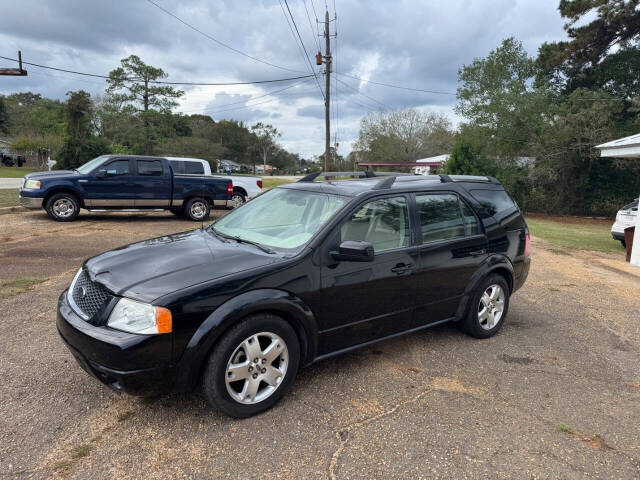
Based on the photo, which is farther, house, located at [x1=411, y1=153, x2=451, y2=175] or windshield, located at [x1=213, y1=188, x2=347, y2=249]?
house, located at [x1=411, y1=153, x2=451, y2=175]

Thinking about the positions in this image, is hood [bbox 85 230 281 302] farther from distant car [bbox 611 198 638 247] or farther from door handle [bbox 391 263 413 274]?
distant car [bbox 611 198 638 247]

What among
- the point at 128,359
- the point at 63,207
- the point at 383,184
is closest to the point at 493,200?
the point at 383,184

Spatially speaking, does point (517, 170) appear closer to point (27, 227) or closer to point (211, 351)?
point (27, 227)

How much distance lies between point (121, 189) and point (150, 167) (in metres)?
0.99

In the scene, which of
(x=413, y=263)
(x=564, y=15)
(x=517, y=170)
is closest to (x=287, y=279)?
(x=413, y=263)

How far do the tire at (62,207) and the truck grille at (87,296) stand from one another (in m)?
9.01

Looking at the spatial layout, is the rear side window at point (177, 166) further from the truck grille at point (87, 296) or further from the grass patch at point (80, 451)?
the grass patch at point (80, 451)

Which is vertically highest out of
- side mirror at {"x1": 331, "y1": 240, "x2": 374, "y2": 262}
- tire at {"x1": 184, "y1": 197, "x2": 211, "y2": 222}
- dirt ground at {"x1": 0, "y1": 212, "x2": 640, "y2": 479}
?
side mirror at {"x1": 331, "y1": 240, "x2": 374, "y2": 262}

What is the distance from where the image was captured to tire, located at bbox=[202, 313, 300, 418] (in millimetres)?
2666

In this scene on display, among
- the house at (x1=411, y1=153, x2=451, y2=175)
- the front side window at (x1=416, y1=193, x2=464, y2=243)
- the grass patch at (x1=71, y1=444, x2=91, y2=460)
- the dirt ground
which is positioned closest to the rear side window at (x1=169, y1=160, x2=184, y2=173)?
the dirt ground

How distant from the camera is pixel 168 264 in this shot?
115 inches

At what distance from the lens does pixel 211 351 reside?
2.68m

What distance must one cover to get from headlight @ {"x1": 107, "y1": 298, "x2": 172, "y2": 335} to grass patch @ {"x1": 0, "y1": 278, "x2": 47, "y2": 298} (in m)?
3.49

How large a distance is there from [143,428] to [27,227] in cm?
913
